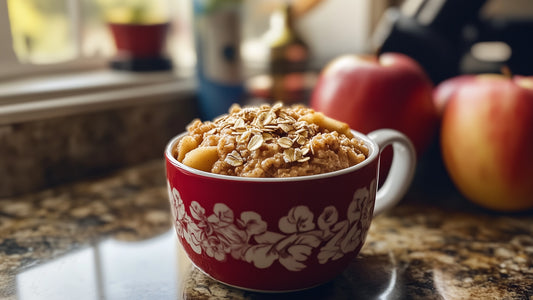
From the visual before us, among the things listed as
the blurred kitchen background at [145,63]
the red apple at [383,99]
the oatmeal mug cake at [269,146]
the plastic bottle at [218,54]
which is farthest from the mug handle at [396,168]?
the plastic bottle at [218,54]

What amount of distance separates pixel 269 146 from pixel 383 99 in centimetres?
31

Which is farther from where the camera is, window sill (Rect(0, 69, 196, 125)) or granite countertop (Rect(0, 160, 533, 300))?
window sill (Rect(0, 69, 196, 125))

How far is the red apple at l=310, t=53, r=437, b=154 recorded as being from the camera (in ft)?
2.40

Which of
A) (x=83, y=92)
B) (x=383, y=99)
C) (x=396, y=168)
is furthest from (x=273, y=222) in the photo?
(x=83, y=92)

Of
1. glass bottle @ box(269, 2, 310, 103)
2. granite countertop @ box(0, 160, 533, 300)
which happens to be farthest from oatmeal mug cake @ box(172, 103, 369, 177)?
glass bottle @ box(269, 2, 310, 103)

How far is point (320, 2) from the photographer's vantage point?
1.15 metres

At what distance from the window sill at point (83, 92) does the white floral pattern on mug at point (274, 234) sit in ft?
1.32

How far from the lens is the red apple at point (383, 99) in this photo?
733 mm

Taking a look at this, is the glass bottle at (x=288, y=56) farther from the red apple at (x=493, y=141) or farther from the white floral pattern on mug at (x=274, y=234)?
the white floral pattern on mug at (x=274, y=234)

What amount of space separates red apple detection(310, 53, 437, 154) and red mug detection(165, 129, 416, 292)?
0.24 m

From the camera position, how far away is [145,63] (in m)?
0.97

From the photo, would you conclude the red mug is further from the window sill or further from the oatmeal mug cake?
the window sill

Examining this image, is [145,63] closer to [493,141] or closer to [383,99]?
[383,99]

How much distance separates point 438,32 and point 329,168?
540 millimetres
